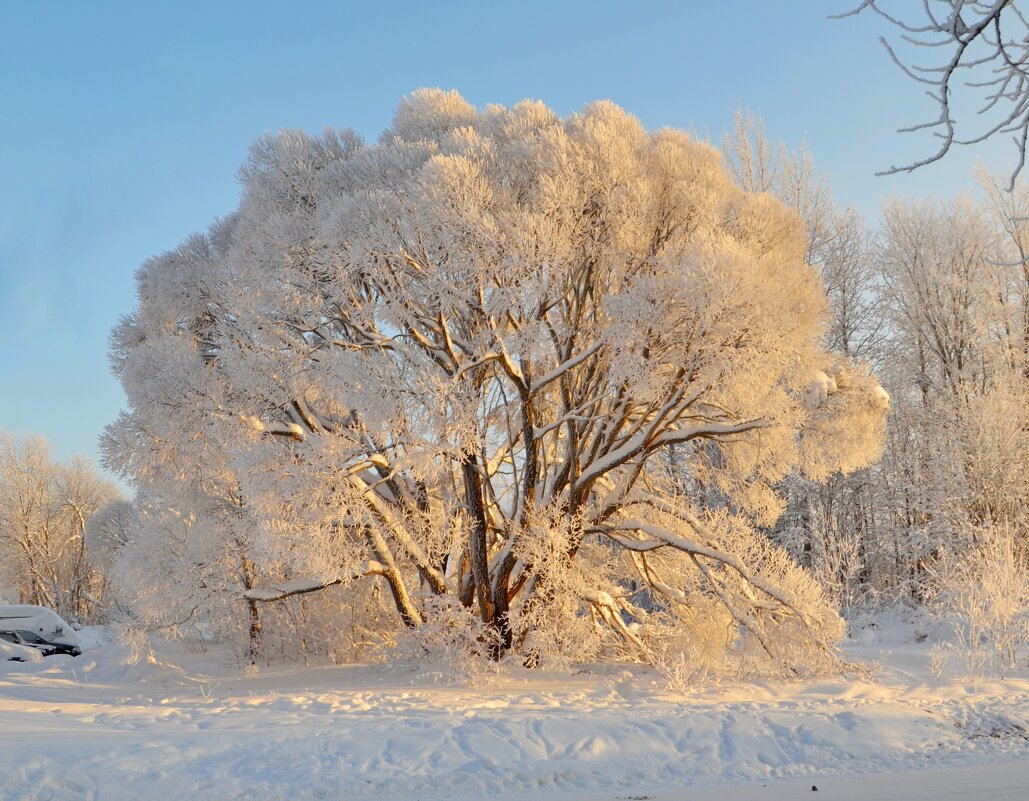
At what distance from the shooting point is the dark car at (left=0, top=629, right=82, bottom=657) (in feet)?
60.5

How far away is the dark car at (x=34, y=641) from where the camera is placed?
726 inches

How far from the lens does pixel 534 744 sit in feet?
24.9

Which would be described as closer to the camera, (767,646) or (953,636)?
(767,646)

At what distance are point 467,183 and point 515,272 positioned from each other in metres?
1.30

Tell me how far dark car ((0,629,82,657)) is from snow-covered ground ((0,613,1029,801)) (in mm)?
8576

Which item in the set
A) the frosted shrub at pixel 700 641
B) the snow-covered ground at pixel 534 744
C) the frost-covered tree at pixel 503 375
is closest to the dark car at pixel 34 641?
the frost-covered tree at pixel 503 375

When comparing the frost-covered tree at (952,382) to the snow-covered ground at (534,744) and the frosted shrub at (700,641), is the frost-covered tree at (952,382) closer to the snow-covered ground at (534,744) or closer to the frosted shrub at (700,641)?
the frosted shrub at (700,641)

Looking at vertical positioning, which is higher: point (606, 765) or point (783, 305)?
point (783, 305)

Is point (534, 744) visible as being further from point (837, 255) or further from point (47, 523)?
point (47, 523)

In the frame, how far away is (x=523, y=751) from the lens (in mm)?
7422

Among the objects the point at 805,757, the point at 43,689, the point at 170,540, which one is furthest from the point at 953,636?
the point at 43,689

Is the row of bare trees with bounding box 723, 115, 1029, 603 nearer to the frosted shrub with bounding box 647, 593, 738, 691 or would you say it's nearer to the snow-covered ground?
the frosted shrub with bounding box 647, 593, 738, 691

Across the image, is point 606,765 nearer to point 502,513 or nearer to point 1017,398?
point 502,513

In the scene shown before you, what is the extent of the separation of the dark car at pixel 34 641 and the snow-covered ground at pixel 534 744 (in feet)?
28.1
